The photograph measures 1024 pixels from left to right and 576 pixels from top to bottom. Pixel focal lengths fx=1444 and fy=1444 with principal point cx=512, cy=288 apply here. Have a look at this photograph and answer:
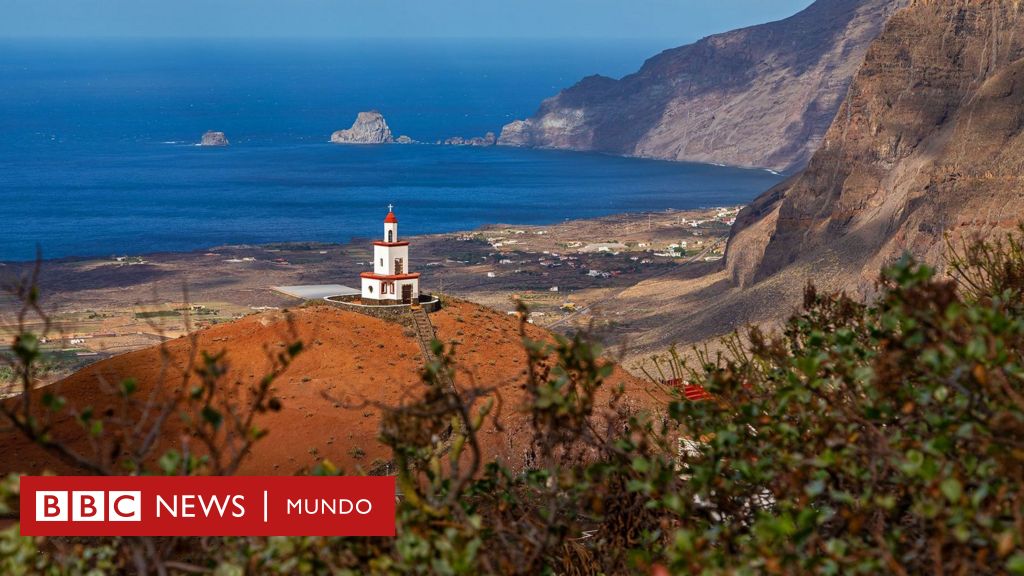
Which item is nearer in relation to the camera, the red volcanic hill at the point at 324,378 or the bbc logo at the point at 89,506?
the bbc logo at the point at 89,506

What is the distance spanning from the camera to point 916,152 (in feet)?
353

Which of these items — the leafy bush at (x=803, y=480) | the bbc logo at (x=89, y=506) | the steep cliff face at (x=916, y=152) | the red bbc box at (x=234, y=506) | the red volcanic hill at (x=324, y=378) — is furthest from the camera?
the steep cliff face at (x=916, y=152)

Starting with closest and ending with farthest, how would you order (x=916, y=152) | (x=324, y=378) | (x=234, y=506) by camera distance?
(x=234, y=506) → (x=324, y=378) → (x=916, y=152)

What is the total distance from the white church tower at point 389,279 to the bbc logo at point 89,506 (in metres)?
39.0

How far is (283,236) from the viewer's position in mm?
199750

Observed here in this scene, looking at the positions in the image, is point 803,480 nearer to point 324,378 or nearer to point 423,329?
point 324,378

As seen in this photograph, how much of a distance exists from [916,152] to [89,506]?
10073 cm

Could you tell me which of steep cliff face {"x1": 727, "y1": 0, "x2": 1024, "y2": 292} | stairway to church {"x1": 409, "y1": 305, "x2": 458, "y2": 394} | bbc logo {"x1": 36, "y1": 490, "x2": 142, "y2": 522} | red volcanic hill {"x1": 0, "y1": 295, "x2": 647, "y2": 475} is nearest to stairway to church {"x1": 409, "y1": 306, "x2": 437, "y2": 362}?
stairway to church {"x1": 409, "y1": 305, "x2": 458, "y2": 394}

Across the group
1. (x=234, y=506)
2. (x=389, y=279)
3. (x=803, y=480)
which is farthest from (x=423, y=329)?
(x=803, y=480)

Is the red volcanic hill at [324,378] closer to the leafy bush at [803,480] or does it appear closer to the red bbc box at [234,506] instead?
the leafy bush at [803,480]

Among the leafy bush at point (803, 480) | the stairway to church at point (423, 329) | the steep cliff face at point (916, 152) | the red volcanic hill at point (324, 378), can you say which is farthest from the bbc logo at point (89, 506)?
the steep cliff face at point (916, 152)

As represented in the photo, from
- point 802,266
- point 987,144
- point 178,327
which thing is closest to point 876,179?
point 802,266

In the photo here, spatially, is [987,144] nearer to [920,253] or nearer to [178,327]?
[920,253]

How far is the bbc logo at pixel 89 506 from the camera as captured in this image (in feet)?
42.4
